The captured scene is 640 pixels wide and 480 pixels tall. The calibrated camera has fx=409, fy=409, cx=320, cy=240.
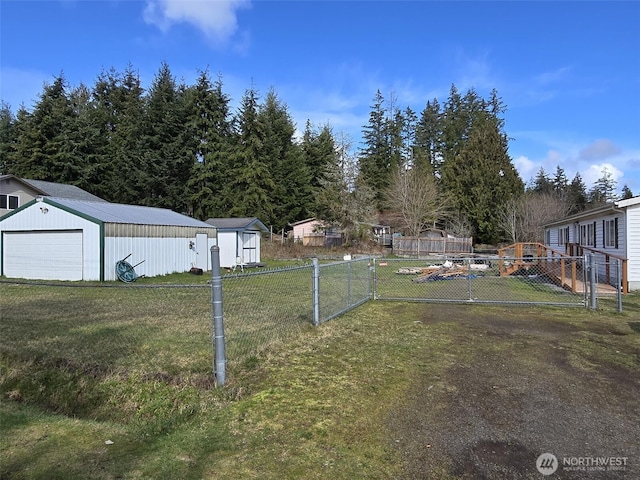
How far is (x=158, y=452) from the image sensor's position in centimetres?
303

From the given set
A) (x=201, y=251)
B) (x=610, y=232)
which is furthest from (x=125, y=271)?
(x=610, y=232)

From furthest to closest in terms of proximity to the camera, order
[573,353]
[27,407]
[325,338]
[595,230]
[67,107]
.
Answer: [67,107] → [595,230] → [325,338] → [573,353] → [27,407]

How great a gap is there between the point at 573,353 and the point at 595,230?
46.4ft

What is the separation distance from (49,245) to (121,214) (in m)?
2.97

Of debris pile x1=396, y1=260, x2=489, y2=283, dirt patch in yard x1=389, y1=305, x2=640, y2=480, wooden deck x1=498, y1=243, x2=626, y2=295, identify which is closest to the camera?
dirt patch in yard x1=389, y1=305, x2=640, y2=480

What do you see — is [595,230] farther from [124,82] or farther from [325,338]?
[124,82]

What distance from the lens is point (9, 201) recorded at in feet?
86.6

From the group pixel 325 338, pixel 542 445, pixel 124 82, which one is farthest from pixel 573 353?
pixel 124 82

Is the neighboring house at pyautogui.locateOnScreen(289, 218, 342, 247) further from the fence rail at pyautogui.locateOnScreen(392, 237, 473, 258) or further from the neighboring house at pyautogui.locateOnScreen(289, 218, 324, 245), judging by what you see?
the fence rail at pyautogui.locateOnScreen(392, 237, 473, 258)

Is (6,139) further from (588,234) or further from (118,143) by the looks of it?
(588,234)

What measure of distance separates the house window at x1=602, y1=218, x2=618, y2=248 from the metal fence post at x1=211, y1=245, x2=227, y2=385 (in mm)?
15137

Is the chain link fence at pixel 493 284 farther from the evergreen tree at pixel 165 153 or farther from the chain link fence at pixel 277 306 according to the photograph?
the evergreen tree at pixel 165 153

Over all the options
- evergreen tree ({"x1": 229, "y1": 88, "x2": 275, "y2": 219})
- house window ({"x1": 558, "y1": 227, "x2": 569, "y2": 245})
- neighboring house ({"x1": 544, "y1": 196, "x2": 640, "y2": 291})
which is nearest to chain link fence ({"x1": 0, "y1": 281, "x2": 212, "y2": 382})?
neighboring house ({"x1": 544, "y1": 196, "x2": 640, "y2": 291})

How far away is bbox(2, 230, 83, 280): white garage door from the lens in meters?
16.1
